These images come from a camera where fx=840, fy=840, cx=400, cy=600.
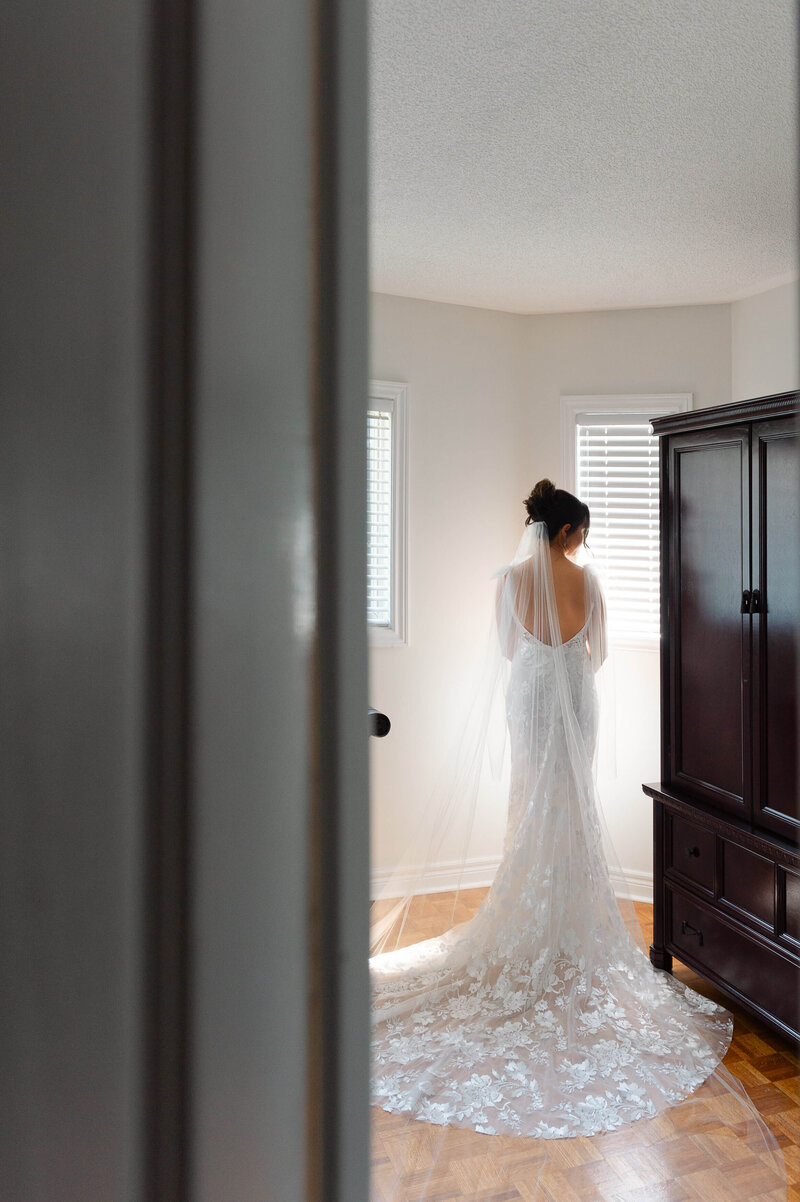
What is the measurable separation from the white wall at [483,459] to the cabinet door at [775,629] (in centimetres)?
137

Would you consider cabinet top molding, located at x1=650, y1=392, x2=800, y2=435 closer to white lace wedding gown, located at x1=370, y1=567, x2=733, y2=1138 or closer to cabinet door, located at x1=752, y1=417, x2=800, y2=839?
cabinet door, located at x1=752, y1=417, x2=800, y2=839

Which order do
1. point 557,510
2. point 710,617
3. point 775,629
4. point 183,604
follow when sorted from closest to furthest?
1. point 183,604
2. point 775,629
3. point 710,617
4. point 557,510

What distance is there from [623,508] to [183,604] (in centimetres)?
403

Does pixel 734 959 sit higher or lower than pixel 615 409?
lower

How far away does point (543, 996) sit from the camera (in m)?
2.73

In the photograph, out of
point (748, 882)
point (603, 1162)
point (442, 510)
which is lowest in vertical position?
point (603, 1162)

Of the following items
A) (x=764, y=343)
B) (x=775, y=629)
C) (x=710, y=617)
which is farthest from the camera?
(x=764, y=343)

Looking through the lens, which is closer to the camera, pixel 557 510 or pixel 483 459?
pixel 557 510

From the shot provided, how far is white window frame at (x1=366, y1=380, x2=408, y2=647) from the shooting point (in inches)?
155

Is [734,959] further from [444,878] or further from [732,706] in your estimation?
[444,878]

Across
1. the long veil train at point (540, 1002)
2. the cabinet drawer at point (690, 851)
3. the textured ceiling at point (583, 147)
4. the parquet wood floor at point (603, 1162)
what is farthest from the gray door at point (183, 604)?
the cabinet drawer at point (690, 851)

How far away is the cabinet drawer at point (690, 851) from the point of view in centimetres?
283

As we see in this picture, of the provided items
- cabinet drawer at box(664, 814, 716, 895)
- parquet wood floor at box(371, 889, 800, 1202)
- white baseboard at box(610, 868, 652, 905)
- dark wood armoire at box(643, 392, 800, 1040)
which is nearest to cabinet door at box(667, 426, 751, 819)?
dark wood armoire at box(643, 392, 800, 1040)

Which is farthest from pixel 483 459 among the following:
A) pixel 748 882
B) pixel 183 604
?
pixel 183 604
